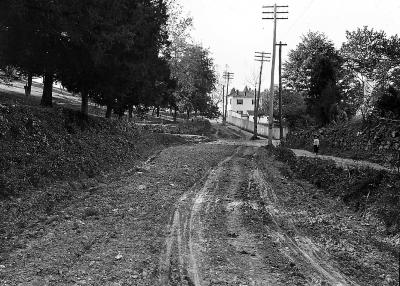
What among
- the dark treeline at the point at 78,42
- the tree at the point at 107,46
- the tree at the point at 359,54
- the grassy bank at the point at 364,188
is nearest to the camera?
the grassy bank at the point at 364,188

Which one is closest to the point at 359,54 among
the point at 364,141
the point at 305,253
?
the point at 364,141

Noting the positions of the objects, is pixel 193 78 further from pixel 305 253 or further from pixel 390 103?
pixel 305 253

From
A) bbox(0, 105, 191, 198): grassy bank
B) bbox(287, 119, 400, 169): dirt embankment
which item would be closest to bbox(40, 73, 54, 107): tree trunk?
bbox(0, 105, 191, 198): grassy bank

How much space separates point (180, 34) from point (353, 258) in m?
44.2

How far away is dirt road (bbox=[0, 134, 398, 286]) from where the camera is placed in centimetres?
720

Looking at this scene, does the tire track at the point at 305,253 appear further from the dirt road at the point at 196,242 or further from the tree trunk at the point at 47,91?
the tree trunk at the point at 47,91

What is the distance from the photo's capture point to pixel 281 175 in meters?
21.3

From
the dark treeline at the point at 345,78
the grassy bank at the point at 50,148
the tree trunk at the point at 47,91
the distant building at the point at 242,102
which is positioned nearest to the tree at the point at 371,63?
the dark treeline at the point at 345,78

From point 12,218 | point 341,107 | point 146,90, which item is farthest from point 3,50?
point 341,107

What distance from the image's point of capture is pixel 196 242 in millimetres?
9141

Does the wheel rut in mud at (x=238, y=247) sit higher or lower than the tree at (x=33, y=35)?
lower

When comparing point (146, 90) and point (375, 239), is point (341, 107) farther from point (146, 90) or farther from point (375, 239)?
point (375, 239)

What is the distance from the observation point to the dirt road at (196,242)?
7.20 metres

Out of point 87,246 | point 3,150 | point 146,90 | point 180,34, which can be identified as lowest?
point 87,246
